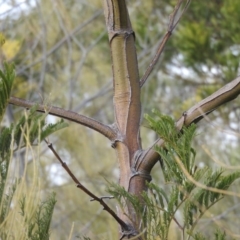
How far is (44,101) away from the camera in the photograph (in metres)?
1.25

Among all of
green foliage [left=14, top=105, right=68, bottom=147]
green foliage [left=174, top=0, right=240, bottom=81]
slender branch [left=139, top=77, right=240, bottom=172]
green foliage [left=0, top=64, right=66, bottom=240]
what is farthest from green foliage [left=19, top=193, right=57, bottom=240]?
green foliage [left=174, top=0, right=240, bottom=81]

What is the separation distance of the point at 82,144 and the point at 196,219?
11.1 feet

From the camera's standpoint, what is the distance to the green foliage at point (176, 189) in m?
1.17

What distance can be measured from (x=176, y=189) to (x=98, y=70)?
4017 mm

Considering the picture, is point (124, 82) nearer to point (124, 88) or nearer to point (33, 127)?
point (124, 88)

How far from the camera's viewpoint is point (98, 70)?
→ 5152 mm

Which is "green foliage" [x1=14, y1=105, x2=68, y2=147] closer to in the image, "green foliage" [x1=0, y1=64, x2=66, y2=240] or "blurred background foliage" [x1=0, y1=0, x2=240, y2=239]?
"green foliage" [x1=0, y1=64, x2=66, y2=240]

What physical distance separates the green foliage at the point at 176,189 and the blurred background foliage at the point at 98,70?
7.27 feet

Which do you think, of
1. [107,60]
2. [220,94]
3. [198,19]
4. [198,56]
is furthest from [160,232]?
[107,60]

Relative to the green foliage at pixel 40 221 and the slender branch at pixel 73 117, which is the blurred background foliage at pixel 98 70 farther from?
the green foliage at pixel 40 221

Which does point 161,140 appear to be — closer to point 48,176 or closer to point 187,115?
point 187,115

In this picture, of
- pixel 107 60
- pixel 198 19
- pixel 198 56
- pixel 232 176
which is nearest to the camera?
pixel 232 176

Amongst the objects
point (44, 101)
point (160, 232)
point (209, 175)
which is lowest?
point (160, 232)

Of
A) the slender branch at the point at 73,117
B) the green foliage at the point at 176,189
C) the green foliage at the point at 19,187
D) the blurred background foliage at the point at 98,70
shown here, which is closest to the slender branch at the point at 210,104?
the green foliage at the point at 176,189
